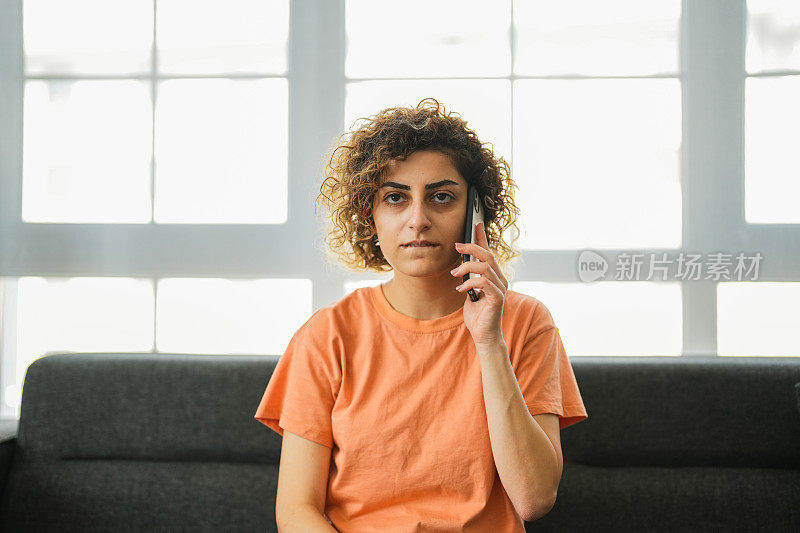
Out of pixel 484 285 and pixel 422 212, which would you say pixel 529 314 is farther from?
pixel 422 212

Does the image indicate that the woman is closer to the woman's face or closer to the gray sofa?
the woman's face

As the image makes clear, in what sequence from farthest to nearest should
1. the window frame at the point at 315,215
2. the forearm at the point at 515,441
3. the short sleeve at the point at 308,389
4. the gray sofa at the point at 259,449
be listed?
the window frame at the point at 315,215 → the gray sofa at the point at 259,449 → the short sleeve at the point at 308,389 → the forearm at the point at 515,441

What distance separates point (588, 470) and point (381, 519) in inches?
22.6

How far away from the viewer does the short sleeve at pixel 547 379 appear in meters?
1.06

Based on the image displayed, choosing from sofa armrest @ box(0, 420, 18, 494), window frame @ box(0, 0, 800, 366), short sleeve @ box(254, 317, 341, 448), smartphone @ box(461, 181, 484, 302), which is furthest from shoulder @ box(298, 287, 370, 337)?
sofa armrest @ box(0, 420, 18, 494)

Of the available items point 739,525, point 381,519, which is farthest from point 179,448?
point 739,525

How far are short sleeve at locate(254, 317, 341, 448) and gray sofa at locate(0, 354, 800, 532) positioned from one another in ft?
0.98

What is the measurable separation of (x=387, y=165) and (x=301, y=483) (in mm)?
571

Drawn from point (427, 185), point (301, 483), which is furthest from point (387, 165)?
point (301, 483)

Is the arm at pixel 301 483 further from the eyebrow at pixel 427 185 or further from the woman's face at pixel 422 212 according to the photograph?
the eyebrow at pixel 427 185

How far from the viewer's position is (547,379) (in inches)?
42.4

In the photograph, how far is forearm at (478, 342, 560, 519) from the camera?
977mm

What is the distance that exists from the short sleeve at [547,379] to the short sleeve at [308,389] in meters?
0.33

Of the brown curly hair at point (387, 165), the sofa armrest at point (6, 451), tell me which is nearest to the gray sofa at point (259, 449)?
the sofa armrest at point (6, 451)
